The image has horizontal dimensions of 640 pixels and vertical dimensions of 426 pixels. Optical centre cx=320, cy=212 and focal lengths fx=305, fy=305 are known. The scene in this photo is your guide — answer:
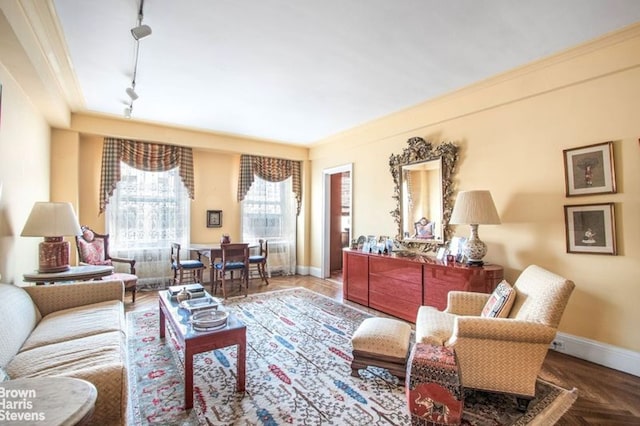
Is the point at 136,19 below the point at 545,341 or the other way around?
the other way around

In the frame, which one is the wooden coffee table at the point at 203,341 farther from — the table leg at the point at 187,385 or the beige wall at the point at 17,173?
the beige wall at the point at 17,173

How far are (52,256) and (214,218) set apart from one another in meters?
2.93

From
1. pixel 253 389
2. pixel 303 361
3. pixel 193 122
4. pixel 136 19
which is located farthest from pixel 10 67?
pixel 303 361

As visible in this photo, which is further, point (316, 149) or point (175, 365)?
point (316, 149)

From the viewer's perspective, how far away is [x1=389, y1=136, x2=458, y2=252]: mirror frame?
3836 millimetres

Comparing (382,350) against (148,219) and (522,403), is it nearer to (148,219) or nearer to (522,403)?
(522,403)

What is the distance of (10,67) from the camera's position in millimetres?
2615

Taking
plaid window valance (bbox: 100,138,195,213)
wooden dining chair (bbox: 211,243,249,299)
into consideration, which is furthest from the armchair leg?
plaid window valance (bbox: 100,138,195,213)

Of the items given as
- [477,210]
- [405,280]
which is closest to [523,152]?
[477,210]

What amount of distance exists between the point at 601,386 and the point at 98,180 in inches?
259

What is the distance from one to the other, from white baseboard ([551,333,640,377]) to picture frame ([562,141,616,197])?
4.35 ft

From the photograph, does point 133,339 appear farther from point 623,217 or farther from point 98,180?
point 623,217

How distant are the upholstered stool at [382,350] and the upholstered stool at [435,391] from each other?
1.53 feet

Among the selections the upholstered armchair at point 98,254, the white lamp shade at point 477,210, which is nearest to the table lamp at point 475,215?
the white lamp shade at point 477,210
